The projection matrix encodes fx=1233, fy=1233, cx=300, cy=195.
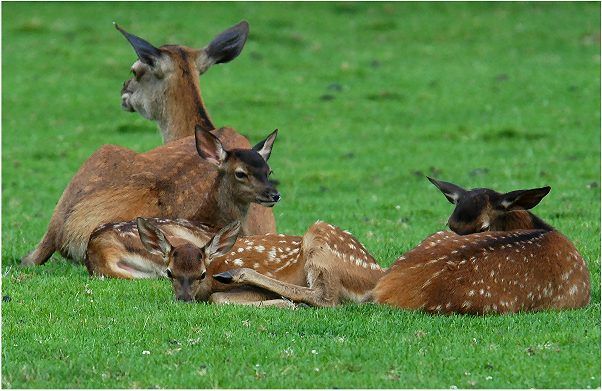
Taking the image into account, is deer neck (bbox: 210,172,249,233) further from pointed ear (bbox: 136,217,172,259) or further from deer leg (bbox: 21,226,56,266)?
deer leg (bbox: 21,226,56,266)

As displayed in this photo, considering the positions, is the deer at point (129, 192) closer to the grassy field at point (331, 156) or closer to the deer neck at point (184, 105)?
the grassy field at point (331, 156)

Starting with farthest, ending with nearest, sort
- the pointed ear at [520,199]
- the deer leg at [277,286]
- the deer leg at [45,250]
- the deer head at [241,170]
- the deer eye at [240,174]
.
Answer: the deer leg at [45,250]
the deer eye at [240,174]
the deer head at [241,170]
the pointed ear at [520,199]
the deer leg at [277,286]

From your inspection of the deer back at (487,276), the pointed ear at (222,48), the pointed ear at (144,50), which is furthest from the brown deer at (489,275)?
the pointed ear at (222,48)

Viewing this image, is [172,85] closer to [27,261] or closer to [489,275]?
[27,261]

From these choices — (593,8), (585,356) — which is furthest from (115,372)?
(593,8)

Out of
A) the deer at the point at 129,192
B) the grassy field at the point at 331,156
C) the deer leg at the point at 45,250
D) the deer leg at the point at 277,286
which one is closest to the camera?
the grassy field at the point at 331,156

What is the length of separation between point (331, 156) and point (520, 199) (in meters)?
8.53

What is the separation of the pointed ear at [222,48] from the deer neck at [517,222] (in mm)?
4151

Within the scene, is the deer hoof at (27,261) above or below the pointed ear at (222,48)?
below

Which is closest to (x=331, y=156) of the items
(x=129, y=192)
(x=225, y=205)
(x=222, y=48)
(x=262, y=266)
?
(x=222, y=48)

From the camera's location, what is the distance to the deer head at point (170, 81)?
12.0m

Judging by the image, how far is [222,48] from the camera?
12.5 m

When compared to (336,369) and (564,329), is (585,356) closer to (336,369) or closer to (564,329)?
(564,329)

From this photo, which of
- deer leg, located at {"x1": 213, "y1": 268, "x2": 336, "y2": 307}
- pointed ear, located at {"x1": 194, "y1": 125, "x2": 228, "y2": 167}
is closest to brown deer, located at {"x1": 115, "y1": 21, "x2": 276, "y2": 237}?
pointed ear, located at {"x1": 194, "y1": 125, "x2": 228, "y2": 167}
